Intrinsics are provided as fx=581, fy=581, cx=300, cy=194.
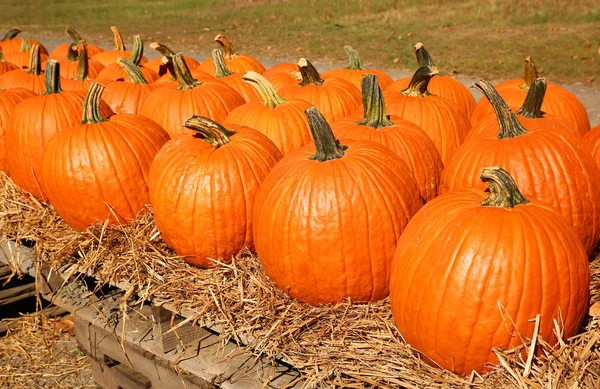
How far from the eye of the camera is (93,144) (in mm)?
3387

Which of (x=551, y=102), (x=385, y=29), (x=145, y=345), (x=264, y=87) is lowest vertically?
(x=145, y=345)

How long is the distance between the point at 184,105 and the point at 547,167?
2.38 m

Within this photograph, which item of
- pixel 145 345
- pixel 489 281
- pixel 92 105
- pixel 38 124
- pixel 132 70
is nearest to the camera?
pixel 489 281

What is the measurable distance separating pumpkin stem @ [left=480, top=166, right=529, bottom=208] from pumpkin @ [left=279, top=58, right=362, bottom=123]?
6.10 feet

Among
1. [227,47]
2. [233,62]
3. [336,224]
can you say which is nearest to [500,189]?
[336,224]

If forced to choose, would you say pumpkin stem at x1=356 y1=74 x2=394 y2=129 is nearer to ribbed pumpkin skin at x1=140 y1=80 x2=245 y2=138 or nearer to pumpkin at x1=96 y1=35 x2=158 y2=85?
ribbed pumpkin skin at x1=140 y1=80 x2=245 y2=138

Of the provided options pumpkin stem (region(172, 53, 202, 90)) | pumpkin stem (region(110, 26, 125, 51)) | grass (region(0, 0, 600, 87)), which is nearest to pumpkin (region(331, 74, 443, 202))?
pumpkin stem (region(172, 53, 202, 90))

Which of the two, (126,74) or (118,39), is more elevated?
(118,39)

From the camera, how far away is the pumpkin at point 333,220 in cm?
256

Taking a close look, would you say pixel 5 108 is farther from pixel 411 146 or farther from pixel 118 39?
pixel 411 146

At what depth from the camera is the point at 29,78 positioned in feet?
16.6

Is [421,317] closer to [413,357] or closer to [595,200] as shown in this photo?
[413,357]

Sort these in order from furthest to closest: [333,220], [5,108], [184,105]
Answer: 1. [5,108]
2. [184,105]
3. [333,220]

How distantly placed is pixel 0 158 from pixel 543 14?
46.1 feet
